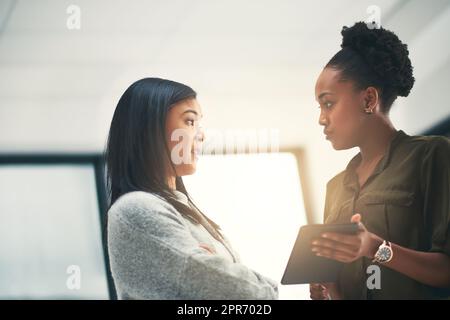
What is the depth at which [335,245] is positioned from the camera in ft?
5.15

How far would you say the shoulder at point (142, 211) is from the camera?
145 centimetres

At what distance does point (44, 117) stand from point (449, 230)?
1.18 m

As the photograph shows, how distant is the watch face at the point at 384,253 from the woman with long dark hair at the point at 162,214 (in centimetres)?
28

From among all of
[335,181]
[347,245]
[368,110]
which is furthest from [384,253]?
[368,110]

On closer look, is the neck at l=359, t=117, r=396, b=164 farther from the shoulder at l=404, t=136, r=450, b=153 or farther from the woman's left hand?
the woman's left hand

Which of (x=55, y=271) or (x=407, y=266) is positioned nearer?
(x=407, y=266)

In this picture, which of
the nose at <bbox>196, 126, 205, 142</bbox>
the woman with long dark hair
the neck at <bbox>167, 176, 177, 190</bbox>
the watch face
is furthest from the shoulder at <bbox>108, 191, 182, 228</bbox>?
the watch face

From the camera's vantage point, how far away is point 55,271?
75.2 inches

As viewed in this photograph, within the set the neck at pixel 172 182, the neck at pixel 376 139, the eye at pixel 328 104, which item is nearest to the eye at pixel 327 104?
the eye at pixel 328 104

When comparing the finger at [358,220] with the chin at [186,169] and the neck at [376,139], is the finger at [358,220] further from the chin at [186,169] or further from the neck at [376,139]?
the chin at [186,169]

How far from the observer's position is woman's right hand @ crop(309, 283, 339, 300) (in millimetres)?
1729

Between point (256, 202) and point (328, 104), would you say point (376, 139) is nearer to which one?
point (328, 104)
